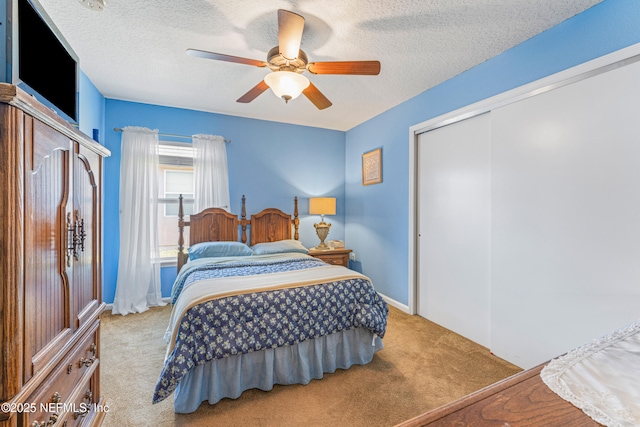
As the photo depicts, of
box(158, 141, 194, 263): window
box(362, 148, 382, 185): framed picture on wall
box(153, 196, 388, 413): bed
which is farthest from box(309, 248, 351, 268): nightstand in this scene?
box(158, 141, 194, 263): window

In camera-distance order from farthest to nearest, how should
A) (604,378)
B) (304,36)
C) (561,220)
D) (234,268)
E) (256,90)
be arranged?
(234,268) → (256,90) → (304,36) → (561,220) → (604,378)

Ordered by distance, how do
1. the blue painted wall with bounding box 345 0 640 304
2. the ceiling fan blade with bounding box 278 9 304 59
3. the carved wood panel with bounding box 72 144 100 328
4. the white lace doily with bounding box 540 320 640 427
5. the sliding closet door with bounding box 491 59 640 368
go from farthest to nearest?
the blue painted wall with bounding box 345 0 640 304
the sliding closet door with bounding box 491 59 640 368
the ceiling fan blade with bounding box 278 9 304 59
the carved wood panel with bounding box 72 144 100 328
the white lace doily with bounding box 540 320 640 427

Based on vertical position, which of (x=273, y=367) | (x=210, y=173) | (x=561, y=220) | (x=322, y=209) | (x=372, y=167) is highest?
(x=372, y=167)

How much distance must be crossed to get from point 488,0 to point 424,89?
1306 millimetres

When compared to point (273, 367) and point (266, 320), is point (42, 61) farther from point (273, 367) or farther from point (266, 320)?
point (273, 367)

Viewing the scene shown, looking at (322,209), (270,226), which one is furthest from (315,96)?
(270,226)

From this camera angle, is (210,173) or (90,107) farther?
(210,173)

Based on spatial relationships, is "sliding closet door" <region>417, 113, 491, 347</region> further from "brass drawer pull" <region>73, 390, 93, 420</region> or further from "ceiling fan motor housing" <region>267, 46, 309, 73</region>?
"brass drawer pull" <region>73, 390, 93, 420</region>

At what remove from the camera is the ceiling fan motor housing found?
2.02 m

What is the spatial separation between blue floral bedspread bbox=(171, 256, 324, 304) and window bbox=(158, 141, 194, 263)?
3.68 ft

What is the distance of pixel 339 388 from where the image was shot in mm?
1981

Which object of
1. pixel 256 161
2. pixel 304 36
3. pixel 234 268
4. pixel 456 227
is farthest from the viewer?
pixel 256 161

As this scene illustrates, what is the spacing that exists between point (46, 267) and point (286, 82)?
5.49 feet

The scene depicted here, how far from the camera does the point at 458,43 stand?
2.29 metres
